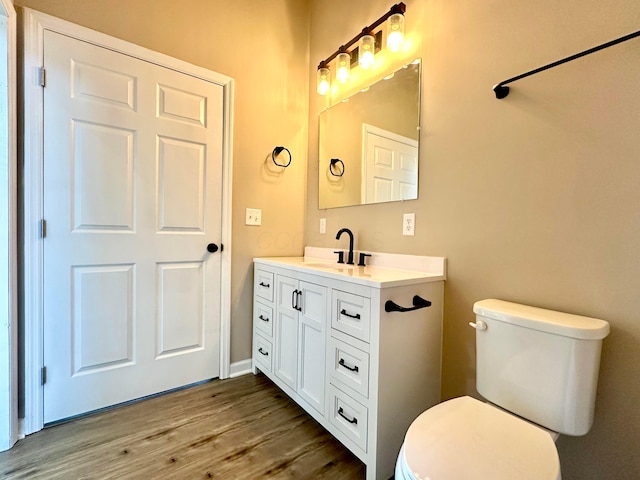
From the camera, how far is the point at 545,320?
0.95m

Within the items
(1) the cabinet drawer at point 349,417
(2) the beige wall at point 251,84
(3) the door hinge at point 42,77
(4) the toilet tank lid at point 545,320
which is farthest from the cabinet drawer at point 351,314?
(3) the door hinge at point 42,77

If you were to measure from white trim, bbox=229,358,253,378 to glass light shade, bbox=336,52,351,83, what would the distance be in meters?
2.09

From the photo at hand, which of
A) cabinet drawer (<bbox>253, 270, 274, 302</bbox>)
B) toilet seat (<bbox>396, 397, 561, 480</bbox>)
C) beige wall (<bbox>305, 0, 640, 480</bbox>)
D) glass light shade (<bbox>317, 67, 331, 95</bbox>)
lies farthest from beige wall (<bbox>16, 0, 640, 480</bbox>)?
toilet seat (<bbox>396, 397, 561, 480</bbox>)

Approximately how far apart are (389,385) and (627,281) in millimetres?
881

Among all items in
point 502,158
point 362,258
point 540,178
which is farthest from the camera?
point 362,258

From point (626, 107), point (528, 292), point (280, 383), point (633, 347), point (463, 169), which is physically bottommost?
point (280, 383)

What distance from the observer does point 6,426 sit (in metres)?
1.32

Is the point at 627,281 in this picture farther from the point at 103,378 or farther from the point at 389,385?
the point at 103,378

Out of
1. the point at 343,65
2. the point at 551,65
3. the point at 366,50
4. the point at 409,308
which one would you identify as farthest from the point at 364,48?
the point at 409,308

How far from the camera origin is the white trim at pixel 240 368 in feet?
6.75

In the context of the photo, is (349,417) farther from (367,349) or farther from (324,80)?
(324,80)

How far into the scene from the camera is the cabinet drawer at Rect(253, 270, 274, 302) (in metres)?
1.87

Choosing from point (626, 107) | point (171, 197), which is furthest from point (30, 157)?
point (626, 107)

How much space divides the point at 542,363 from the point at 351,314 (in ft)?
2.22
